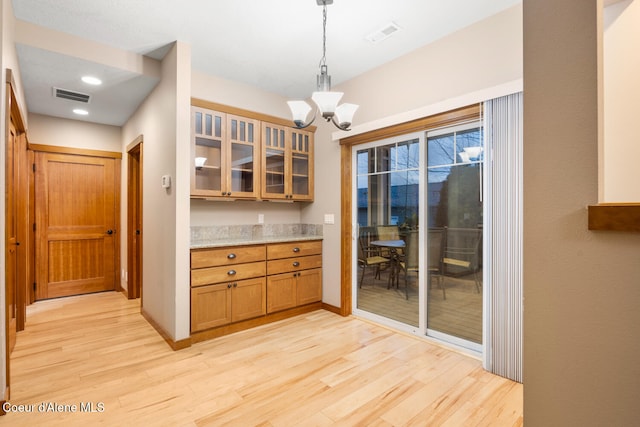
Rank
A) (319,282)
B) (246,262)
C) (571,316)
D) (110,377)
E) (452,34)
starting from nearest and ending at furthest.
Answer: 1. (571,316)
2. (110,377)
3. (452,34)
4. (246,262)
5. (319,282)

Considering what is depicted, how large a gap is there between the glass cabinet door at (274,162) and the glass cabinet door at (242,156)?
119 millimetres

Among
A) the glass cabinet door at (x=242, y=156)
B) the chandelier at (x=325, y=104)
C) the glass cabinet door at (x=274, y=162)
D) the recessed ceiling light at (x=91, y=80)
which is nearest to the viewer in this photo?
the chandelier at (x=325, y=104)

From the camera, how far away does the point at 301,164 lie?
4059 mm

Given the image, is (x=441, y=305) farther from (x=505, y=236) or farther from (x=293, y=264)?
(x=293, y=264)

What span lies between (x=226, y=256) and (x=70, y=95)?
268 centimetres

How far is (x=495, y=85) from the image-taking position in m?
2.40

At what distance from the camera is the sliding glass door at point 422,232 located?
9.02 ft

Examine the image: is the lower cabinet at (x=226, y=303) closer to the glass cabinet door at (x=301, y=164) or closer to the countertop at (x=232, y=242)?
the countertop at (x=232, y=242)

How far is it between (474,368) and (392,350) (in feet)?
2.17

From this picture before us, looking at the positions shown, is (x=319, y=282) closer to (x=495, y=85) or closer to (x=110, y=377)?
(x=110, y=377)

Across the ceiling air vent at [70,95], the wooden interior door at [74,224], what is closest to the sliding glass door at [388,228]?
the ceiling air vent at [70,95]

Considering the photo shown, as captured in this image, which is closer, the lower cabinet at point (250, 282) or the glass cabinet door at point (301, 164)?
the lower cabinet at point (250, 282)

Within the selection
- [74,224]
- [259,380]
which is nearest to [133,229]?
[74,224]

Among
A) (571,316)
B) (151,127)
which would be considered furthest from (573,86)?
(151,127)
